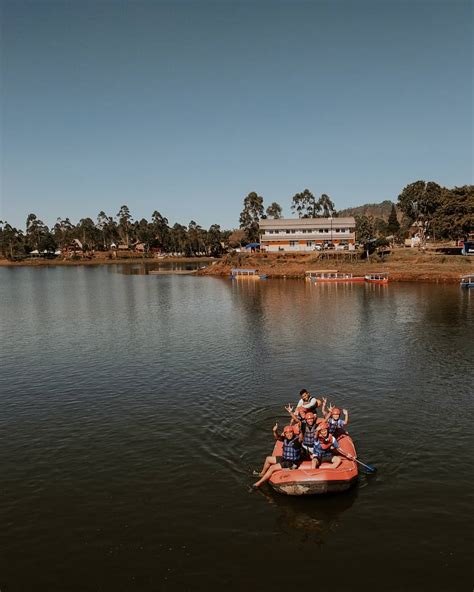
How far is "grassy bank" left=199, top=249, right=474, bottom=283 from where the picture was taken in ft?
295

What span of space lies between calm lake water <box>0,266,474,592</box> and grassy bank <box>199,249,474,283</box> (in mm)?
44843

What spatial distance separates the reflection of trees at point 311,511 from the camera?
53.5ft

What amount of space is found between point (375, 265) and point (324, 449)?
3516 inches

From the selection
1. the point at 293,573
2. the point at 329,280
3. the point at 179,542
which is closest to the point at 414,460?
the point at 293,573

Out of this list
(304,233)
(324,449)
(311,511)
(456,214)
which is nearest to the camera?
(311,511)

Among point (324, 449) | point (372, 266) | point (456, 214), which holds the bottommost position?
point (324, 449)

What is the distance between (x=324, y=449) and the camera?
61.9 ft

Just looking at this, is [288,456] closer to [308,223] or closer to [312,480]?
[312,480]

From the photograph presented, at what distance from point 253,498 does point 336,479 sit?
3418 mm

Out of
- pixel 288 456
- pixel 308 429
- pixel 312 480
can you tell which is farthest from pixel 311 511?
pixel 308 429

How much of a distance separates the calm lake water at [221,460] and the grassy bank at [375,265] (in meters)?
44.8

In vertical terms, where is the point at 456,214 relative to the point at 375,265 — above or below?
above

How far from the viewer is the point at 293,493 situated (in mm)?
17938

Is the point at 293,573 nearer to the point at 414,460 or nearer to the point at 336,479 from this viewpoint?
the point at 336,479
